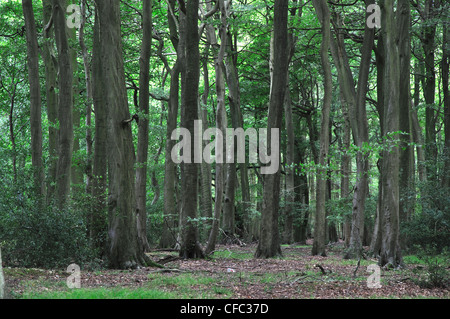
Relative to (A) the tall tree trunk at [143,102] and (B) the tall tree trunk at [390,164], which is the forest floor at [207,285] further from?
(A) the tall tree trunk at [143,102]

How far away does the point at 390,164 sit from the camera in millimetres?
11844

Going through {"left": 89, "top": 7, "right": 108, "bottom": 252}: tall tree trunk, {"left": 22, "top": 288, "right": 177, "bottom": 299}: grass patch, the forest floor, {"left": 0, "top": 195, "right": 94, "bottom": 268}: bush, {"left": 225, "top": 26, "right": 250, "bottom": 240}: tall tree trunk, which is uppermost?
{"left": 225, "top": 26, "right": 250, "bottom": 240}: tall tree trunk

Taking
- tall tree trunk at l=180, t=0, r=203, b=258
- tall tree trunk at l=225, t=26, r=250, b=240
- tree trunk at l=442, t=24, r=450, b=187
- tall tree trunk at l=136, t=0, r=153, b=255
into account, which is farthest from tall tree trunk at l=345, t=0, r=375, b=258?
tall tree trunk at l=136, t=0, r=153, b=255

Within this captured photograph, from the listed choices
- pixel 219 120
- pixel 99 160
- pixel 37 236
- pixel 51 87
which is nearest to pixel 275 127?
pixel 219 120

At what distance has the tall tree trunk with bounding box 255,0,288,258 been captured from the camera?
14.9 metres

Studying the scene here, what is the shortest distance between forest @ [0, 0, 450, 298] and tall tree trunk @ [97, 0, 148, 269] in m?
0.03

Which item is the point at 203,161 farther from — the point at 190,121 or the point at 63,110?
the point at 63,110

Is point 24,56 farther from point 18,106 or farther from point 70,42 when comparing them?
point 70,42

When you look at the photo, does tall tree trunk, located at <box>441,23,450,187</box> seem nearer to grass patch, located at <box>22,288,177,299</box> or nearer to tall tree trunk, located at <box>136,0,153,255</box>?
tall tree trunk, located at <box>136,0,153,255</box>

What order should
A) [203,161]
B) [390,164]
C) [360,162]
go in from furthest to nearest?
[203,161] → [360,162] → [390,164]

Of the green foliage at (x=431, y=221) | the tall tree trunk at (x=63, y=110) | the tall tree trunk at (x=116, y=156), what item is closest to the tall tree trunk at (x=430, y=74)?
the green foliage at (x=431, y=221)

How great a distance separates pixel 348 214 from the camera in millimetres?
20219

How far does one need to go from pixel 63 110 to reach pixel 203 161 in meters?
9.30
